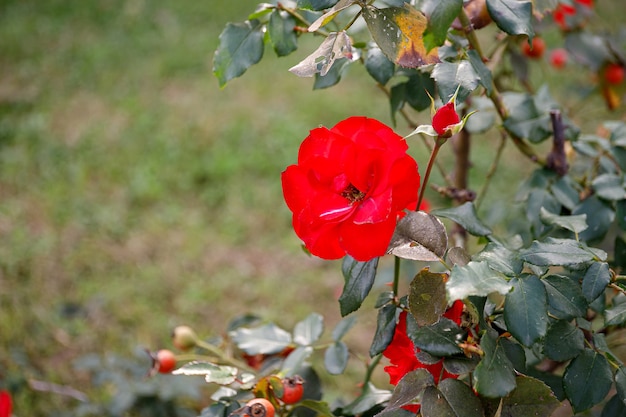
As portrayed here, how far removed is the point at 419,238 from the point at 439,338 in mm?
94

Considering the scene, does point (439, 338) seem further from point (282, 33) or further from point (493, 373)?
point (282, 33)

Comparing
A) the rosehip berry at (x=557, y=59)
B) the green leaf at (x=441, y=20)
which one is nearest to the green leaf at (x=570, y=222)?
the green leaf at (x=441, y=20)

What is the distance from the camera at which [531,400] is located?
0.55m

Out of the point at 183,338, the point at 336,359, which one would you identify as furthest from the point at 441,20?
the point at 183,338

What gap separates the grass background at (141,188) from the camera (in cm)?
186

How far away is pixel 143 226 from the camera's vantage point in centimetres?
229

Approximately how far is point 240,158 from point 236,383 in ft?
6.43

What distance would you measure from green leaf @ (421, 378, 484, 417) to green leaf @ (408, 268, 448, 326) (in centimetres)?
6

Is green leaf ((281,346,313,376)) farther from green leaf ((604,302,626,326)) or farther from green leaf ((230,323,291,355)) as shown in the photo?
green leaf ((604,302,626,326))

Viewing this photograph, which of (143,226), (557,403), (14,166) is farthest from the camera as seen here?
(14,166)

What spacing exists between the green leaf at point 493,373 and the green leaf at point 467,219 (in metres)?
0.18

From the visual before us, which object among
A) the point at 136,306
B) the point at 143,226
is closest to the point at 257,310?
the point at 136,306

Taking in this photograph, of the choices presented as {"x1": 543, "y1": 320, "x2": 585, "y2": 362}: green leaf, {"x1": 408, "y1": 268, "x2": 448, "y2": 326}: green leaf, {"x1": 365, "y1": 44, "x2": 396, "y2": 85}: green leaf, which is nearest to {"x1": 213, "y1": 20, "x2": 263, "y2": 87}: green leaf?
{"x1": 365, "y1": 44, "x2": 396, "y2": 85}: green leaf

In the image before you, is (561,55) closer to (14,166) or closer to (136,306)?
(136,306)
